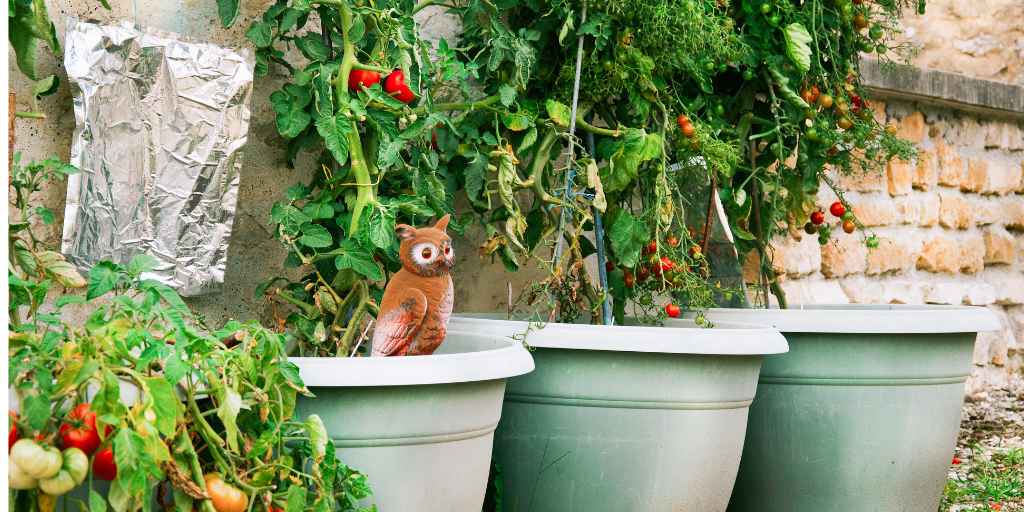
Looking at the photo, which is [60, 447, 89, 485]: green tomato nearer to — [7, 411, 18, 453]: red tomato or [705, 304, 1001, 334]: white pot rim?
[7, 411, 18, 453]: red tomato

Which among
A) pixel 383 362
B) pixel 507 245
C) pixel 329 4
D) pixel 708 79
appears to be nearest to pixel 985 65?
pixel 708 79

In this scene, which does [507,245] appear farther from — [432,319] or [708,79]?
[708,79]

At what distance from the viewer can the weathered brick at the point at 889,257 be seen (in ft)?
11.8

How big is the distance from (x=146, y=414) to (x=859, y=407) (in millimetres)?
1527

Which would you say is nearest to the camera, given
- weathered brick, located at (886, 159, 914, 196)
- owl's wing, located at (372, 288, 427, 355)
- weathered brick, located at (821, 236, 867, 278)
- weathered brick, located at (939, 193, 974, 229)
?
owl's wing, located at (372, 288, 427, 355)

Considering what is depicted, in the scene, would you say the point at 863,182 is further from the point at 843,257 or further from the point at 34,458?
the point at 34,458

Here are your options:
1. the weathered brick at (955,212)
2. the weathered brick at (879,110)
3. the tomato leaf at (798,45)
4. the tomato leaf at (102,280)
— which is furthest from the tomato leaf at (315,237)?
the weathered brick at (955,212)

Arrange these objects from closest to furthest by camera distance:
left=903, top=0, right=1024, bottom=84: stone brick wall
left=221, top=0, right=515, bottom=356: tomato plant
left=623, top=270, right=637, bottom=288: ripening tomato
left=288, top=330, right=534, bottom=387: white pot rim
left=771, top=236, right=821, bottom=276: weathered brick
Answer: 1. left=288, top=330, right=534, bottom=387: white pot rim
2. left=221, top=0, right=515, bottom=356: tomato plant
3. left=623, top=270, right=637, bottom=288: ripening tomato
4. left=771, top=236, right=821, bottom=276: weathered brick
5. left=903, top=0, right=1024, bottom=84: stone brick wall

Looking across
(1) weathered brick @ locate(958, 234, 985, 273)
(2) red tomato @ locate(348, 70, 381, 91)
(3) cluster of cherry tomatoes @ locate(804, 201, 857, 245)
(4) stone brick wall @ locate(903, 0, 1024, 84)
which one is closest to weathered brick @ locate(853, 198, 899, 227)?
(1) weathered brick @ locate(958, 234, 985, 273)

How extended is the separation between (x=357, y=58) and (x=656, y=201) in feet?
2.15

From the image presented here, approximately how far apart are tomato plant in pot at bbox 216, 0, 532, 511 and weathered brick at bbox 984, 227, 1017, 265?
2.60 m

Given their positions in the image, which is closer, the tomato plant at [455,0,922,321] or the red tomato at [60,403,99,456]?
the red tomato at [60,403,99,456]

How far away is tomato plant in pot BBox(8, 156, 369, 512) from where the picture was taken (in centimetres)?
107

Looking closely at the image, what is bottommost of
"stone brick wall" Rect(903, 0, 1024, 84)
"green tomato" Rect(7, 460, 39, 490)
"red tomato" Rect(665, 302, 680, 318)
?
"green tomato" Rect(7, 460, 39, 490)
